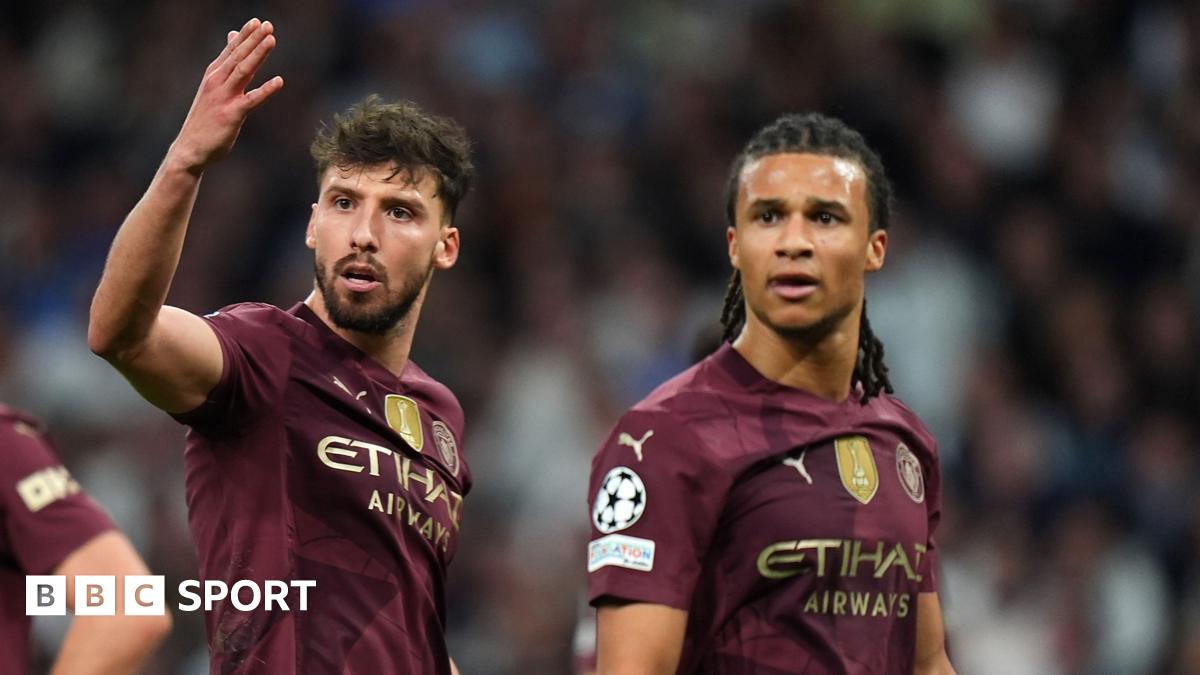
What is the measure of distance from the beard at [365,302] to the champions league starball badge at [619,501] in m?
0.70

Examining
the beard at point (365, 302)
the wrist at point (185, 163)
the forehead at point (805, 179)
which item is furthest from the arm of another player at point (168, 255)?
the forehead at point (805, 179)

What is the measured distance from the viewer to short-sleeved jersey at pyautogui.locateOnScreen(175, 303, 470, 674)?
14.8ft

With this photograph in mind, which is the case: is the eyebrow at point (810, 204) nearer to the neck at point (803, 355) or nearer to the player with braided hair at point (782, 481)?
the player with braided hair at point (782, 481)

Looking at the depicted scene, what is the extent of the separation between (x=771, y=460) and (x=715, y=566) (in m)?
0.29

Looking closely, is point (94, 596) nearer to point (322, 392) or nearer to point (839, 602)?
point (322, 392)

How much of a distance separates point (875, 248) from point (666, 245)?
5852mm

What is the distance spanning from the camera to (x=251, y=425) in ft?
14.9

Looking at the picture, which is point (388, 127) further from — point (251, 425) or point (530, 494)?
point (530, 494)

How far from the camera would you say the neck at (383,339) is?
191 inches

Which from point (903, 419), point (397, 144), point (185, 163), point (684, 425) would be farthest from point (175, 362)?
point (903, 419)

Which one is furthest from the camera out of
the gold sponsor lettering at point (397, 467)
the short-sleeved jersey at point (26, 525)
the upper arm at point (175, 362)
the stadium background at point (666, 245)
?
the stadium background at point (666, 245)

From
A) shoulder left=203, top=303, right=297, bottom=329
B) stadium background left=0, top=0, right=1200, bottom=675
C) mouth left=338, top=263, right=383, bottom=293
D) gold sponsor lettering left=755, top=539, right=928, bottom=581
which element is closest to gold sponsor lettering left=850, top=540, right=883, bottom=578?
gold sponsor lettering left=755, top=539, right=928, bottom=581

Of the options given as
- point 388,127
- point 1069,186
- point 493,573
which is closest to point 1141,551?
point 1069,186

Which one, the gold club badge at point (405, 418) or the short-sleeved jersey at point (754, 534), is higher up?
the gold club badge at point (405, 418)
